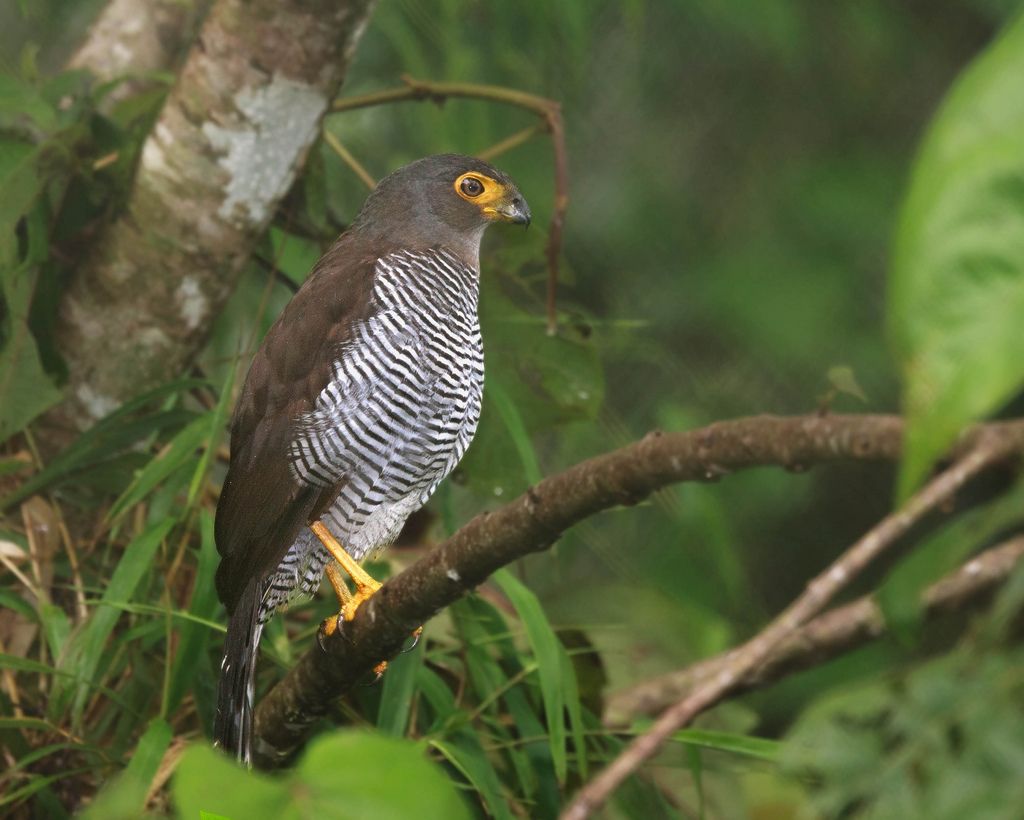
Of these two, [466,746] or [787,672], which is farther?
[787,672]

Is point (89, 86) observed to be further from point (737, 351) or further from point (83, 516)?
point (737, 351)

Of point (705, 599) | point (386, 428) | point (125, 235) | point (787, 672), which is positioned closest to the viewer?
point (386, 428)

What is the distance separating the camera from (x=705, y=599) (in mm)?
4621

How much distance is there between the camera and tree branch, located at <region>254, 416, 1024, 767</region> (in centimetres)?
132

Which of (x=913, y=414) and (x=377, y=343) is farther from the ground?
(x=913, y=414)

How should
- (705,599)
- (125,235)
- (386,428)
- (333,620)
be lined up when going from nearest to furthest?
1. (333,620)
2. (386,428)
3. (125,235)
4. (705,599)

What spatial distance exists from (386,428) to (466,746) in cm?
63

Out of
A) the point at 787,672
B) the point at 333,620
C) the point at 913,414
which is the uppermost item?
the point at 913,414

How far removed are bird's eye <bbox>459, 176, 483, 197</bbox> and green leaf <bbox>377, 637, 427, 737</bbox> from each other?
3.46 ft

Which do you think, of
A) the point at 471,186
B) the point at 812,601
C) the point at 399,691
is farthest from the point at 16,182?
the point at 812,601

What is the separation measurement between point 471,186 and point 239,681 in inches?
49.7

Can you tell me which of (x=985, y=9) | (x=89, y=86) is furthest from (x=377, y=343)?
(x=985, y=9)

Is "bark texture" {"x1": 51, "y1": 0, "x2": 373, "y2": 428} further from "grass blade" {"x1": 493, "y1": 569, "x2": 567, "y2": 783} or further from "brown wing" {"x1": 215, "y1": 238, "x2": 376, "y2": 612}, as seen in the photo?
"grass blade" {"x1": 493, "y1": 569, "x2": 567, "y2": 783}

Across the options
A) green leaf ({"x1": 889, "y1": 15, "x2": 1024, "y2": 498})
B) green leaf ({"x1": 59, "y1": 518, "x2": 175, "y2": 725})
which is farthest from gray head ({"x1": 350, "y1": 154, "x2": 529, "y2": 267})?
green leaf ({"x1": 889, "y1": 15, "x2": 1024, "y2": 498})
